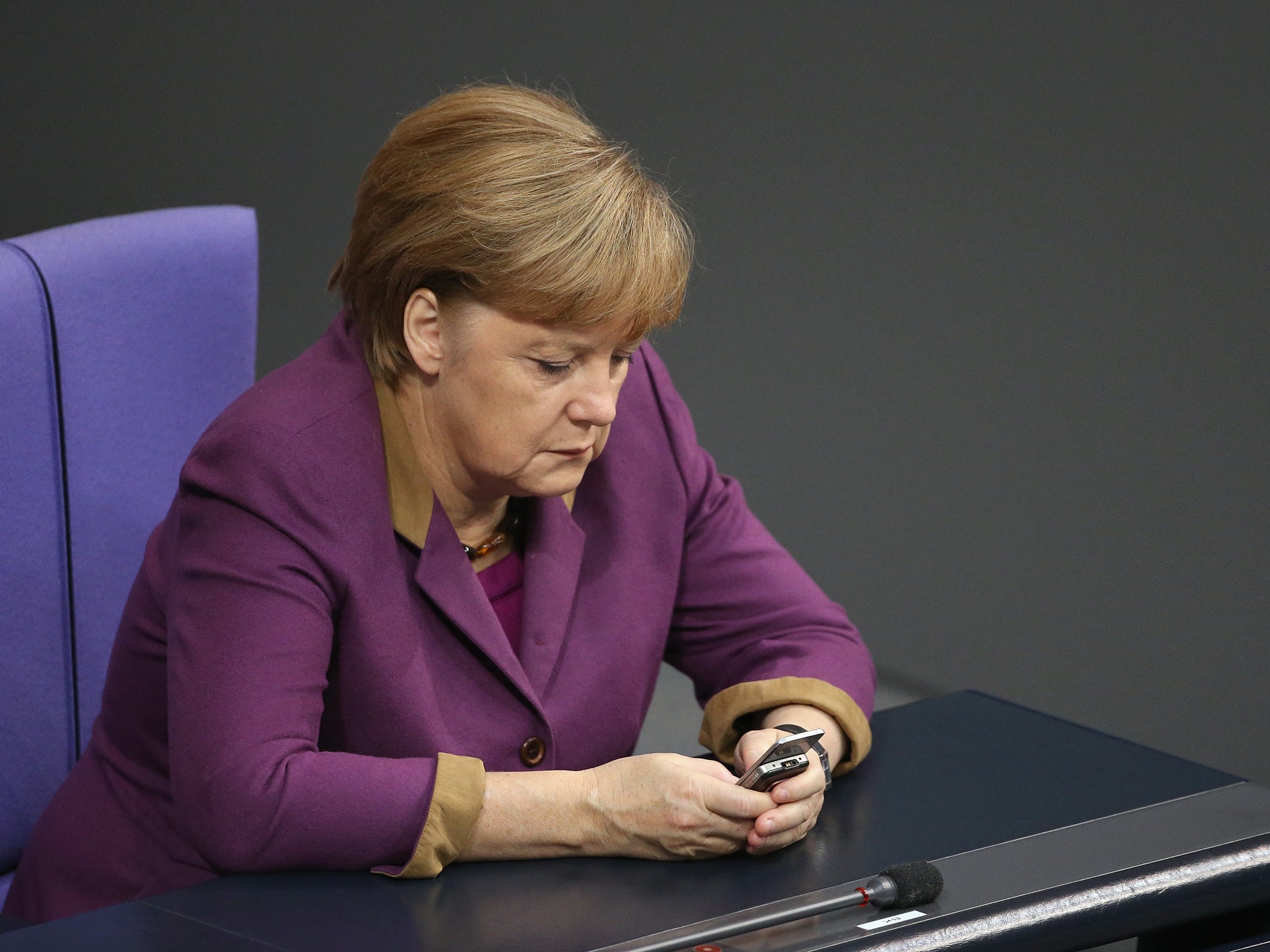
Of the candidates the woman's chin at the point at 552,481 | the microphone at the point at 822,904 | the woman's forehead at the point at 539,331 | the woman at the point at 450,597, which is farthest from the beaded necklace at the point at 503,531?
the microphone at the point at 822,904

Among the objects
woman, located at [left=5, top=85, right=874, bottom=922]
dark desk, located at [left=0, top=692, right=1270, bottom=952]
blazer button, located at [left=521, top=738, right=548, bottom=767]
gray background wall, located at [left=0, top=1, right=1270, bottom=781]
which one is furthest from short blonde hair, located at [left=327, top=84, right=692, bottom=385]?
gray background wall, located at [left=0, top=1, right=1270, bottom=781]

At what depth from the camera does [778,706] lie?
159 cm

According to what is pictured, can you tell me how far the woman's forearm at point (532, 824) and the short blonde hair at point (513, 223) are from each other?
420 millimetres

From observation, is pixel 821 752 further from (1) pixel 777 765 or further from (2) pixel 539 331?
(2) pixel 539 331

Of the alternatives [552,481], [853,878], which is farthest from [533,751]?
[853,878]

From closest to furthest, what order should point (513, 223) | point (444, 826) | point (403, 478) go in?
point (444, 826) → point (513, 223) → point (403, 478)

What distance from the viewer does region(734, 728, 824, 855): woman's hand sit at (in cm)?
133

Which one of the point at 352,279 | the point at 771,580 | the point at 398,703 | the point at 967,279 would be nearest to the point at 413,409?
the point at 352,279

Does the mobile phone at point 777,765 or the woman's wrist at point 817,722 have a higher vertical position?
the mobile phone at point 777,765

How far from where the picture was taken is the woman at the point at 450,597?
52.2 inches

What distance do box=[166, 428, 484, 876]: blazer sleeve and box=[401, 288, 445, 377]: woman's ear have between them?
5.9 inches

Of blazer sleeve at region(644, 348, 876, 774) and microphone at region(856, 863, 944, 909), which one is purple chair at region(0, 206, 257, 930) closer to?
blazer sleeve at region(644, 348, 876, 774)

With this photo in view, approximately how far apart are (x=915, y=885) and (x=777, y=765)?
192mm

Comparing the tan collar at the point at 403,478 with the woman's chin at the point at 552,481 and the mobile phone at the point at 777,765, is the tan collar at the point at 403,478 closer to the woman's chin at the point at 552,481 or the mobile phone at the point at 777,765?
the woman's chin at the point at 552,481
